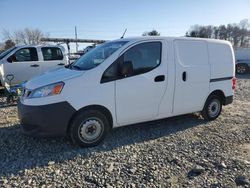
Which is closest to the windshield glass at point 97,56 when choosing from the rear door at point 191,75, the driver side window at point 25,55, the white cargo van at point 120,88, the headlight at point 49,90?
the white cargo van at point 120,88

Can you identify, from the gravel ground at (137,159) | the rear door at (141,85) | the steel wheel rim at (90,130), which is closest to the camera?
the gravel ground at (137,159)

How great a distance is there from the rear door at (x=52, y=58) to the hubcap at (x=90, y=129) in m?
5.68

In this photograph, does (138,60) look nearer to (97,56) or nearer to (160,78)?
(160,78)

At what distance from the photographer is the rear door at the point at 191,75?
4.93 m

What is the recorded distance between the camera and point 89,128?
4180 millimetres

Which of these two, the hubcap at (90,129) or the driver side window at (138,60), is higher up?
the driver side window at (138,60)

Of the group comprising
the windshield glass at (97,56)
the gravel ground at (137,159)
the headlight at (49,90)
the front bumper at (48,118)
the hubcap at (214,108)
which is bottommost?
the gravel ground at (137,159)

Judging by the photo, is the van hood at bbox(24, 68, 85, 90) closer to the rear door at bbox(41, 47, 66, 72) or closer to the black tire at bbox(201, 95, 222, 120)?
the black tire at bbox(201, 95, 222, 120)

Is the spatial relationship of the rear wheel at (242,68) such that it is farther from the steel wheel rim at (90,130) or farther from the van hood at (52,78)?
the van hood at (52,78)

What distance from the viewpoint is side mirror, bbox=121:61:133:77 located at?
4211mm

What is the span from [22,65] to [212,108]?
21.9ft

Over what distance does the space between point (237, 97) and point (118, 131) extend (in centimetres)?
563

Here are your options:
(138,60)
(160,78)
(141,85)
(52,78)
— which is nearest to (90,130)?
(52,78)

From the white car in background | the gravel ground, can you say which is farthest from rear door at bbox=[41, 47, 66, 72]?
the gravel ground
